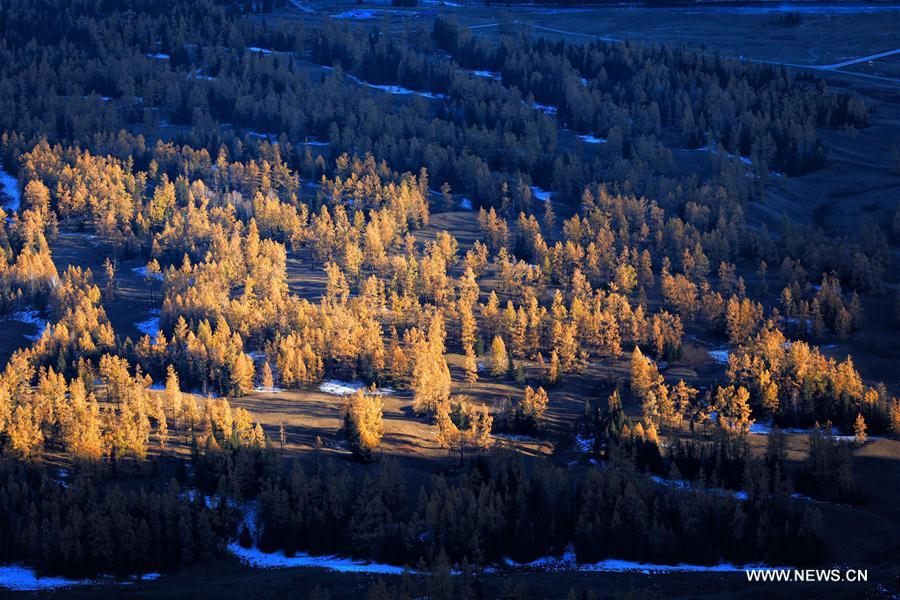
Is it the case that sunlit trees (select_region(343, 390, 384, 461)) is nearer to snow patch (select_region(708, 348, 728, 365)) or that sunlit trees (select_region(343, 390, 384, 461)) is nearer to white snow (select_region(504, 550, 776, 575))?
white snow (select_region(504, 550, 776, 575))

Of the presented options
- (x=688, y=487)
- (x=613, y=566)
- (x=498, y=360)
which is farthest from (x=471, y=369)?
(x=613, y=566)

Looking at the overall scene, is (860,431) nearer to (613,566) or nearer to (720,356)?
(720,356)

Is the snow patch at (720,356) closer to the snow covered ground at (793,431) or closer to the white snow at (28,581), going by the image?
the snow covered ground at (793,431)

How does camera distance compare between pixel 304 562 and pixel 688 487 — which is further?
pixel 688 487

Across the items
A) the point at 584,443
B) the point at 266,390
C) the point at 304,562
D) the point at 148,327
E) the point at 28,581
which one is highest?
the point at 584,443

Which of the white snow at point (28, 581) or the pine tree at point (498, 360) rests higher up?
the pine tree at point (498, 360)

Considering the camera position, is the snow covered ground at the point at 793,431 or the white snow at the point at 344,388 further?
the white snow at the point at 344,388

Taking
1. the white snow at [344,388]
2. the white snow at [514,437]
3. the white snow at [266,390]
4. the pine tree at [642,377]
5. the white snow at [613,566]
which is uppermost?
the pine tree at [642,377]

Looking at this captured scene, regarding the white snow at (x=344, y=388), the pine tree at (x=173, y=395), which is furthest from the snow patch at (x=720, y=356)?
the pine tree at (x=173, y=395)

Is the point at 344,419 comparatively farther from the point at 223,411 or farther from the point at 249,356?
the point at 249,356
